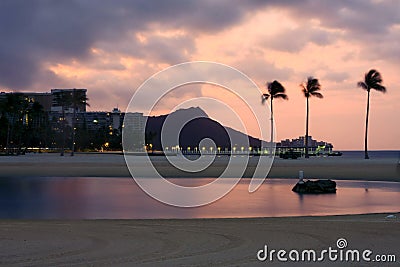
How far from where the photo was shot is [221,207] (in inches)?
912

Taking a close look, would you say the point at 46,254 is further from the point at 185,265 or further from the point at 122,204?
the point at 122,204

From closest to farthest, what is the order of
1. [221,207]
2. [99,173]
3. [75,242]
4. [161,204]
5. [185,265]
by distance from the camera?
[185,265] → [75,242] → [221,207] → [161,204] → [99,173]

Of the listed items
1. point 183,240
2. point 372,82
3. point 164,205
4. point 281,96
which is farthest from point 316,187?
point 281,96

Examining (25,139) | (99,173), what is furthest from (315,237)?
(25,139)

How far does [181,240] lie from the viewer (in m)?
12.2

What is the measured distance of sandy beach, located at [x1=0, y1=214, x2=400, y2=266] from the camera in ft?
32.6

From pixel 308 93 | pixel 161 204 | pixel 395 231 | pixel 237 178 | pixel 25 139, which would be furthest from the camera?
pixel 25 139

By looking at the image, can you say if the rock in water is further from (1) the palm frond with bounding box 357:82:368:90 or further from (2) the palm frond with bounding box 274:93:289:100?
(2) the palm frond with bounding box 274:93:289:100

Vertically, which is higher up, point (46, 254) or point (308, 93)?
point (308, 93)

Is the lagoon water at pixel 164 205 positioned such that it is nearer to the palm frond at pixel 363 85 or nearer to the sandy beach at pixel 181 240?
the sandy beach at pixel 181 240

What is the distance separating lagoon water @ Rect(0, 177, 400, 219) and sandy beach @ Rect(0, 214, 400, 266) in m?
4.37

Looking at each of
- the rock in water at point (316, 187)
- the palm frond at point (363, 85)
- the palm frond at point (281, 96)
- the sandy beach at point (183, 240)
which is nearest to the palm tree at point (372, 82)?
the palm frond at point (363, 85)

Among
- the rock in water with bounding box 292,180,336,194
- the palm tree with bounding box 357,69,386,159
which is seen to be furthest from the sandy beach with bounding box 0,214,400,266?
the palm tree with bounding box 357,69,386,159

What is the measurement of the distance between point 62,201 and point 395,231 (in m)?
16.3
